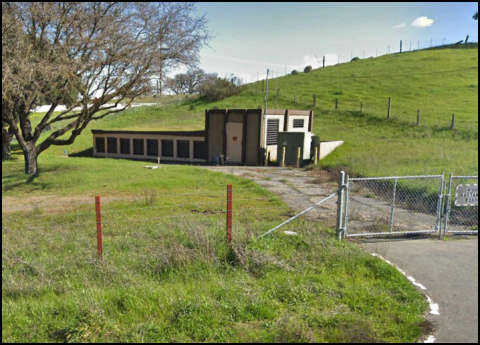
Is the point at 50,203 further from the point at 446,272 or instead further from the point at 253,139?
the point at 253,139

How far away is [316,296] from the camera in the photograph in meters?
5.39

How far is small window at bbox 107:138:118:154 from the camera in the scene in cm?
3234

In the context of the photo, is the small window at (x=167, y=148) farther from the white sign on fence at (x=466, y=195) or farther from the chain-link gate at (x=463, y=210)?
the white sign on fence at (x=466, y=195)

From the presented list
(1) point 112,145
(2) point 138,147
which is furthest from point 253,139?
(1) point 112,145

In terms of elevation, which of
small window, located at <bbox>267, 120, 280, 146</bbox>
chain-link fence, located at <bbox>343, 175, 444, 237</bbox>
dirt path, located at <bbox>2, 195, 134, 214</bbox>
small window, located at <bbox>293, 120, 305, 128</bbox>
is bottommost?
dirt path, located at <bbox>2, 195, 134, 214</bbox>

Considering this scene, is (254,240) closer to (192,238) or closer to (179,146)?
(192,238)

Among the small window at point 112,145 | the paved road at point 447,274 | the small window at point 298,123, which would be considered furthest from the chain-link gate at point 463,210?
the small window at point 112,145

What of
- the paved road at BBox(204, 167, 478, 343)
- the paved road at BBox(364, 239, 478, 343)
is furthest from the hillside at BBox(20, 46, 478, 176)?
the paved road at BBox(364, 239, 478, 343)

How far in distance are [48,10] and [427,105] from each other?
40.0 metres

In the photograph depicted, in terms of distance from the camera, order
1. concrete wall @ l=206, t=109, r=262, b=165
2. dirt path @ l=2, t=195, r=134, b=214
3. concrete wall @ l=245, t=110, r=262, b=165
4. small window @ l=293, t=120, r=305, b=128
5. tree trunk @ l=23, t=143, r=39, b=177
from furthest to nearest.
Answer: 1. small window @ l=293, t=120, r=305, b=128
2. concrete wall @ l=206, t=109, r=262, b=165
3. concrete wall @ l=245, t=110, r=262, b=165
4. tree trunk @ l=23, t=143, r=39, b=177
5. dirt path @ l=2, t=195, r=134, b=214

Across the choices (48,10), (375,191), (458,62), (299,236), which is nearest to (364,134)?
(375,191)

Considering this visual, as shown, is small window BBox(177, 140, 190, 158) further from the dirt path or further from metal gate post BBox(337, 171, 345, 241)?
metal gate post BBox(337, 171, 345, 241)

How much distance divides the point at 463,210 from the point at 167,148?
74.7 feet

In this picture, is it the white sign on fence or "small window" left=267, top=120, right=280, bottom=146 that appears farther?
"small window" left=267, top=120, right=280, bottom=146
